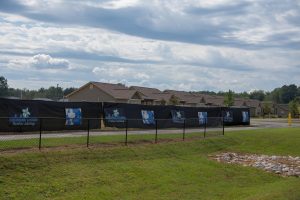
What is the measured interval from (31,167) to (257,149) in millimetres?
16911

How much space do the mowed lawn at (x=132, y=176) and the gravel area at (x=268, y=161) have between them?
0.91m

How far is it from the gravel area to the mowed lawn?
2.97ft

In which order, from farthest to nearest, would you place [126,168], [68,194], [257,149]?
[257,149] < [126,168] < [68,194]

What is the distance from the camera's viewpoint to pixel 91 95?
7088 centimetres

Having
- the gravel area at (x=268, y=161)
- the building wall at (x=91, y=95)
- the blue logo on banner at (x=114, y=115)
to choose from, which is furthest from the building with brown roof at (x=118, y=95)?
the gravel area at (x=268, y=161)

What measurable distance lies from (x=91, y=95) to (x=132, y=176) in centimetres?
5442

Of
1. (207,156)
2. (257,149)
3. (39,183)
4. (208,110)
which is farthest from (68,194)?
(208,110)

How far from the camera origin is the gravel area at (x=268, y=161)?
73.1 ft

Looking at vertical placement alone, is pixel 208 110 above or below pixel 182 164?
above

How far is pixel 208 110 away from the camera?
41.9 metres

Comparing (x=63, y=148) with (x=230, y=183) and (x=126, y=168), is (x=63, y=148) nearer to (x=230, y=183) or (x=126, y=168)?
(x=126, y=168)

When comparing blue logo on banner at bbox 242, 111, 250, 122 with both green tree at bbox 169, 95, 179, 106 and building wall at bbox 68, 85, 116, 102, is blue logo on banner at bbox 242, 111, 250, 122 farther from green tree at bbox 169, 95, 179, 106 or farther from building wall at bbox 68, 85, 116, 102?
green tree at bbox 169, 95, 179, 106

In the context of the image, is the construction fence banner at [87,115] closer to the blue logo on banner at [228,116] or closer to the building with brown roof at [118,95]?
the blue logo on banner at [228,116]

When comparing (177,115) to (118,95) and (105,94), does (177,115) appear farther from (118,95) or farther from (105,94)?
(105,94)
